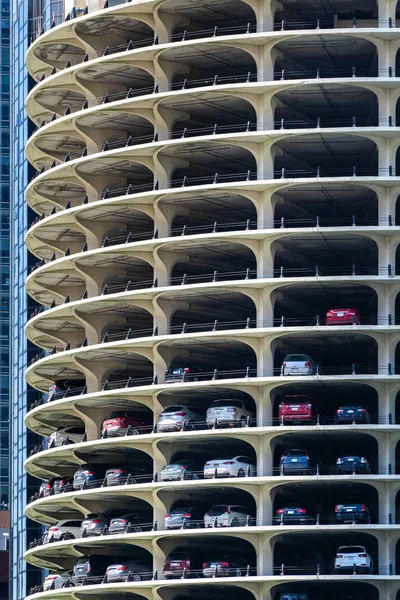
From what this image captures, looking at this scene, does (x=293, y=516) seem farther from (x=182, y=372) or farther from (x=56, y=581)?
(x=56, y=581)

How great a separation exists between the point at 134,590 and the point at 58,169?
27.8 m

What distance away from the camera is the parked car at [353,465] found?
109938 millimetres

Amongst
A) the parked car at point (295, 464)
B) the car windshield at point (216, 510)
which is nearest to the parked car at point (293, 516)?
the parked car at point (295, 464)

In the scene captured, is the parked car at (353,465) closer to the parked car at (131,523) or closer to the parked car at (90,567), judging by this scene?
the parked car at (131,523)

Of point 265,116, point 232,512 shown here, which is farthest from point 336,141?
point 232,512

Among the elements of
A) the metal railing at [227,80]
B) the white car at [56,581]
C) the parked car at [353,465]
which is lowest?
the white car at [56,581]

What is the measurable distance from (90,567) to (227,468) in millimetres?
12286

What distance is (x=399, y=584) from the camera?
10888 cm

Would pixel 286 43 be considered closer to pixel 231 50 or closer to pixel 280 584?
pixel 231 50

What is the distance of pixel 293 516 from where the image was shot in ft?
361

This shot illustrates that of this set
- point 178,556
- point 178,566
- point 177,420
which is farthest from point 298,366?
point 178,566

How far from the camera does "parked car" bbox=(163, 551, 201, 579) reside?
112500 millimetres

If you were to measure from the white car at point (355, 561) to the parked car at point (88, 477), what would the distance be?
17621mm

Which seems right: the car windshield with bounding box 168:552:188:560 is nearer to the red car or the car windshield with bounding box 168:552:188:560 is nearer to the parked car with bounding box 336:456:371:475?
the parked car with bounding box 336:456:371:475
